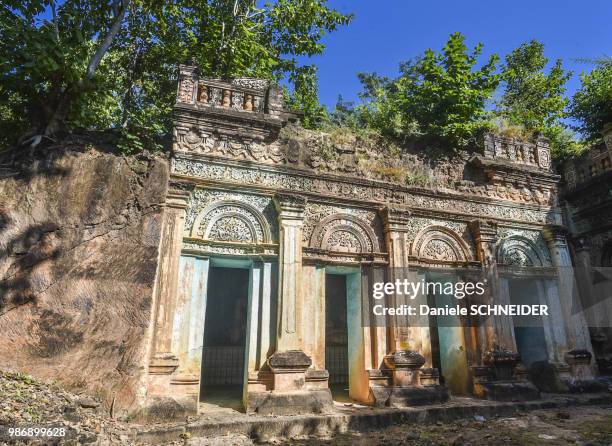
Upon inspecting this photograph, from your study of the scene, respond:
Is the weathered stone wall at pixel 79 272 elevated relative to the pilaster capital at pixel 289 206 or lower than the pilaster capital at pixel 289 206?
lower

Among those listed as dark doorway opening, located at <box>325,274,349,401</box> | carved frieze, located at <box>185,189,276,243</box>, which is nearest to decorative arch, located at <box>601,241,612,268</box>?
dark doorway opening, located at <box>325,274,349,401</box>

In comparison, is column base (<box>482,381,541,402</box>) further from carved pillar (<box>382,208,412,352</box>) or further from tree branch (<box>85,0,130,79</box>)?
tree branch (<box>85,0,130,79</box>)

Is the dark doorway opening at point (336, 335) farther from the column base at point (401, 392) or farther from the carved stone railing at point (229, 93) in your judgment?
the carved stone railing at point (229, 93)

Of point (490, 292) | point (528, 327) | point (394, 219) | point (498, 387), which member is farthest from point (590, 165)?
point (498, 387)

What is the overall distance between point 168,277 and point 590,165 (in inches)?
404

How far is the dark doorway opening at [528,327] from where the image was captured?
898 cm

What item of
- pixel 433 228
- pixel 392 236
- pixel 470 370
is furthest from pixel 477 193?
pixel 470 370

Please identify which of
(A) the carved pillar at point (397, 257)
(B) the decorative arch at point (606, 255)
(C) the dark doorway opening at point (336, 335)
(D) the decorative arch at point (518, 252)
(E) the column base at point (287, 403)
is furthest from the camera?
(C) the dark doorway opening at point (336, 335)

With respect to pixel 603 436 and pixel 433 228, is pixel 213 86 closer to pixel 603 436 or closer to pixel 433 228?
pixel 433 228

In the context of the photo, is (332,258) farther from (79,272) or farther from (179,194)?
(79,272)

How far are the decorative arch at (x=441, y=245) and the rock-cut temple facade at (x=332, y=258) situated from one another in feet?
0.10

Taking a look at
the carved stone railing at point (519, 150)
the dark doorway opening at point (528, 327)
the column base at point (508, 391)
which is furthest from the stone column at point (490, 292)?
the carved stone railing at point (519, 150)

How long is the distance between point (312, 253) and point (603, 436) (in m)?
4.92

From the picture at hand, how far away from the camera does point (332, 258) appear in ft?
25.0
